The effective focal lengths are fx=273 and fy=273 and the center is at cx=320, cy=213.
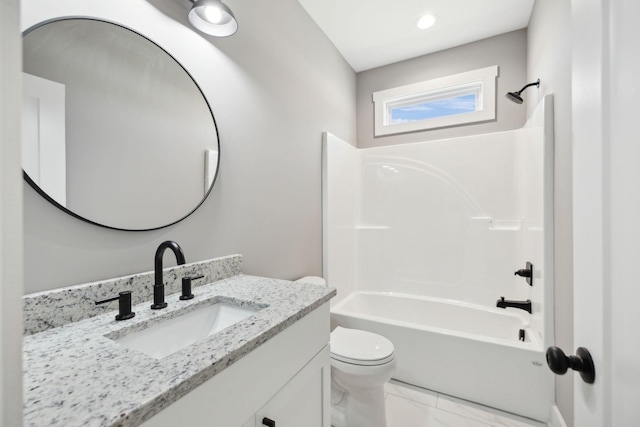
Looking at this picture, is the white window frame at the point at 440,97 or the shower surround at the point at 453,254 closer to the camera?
the shower surround at the point at 453,254

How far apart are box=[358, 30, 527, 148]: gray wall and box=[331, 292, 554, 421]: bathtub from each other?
1.68 metres

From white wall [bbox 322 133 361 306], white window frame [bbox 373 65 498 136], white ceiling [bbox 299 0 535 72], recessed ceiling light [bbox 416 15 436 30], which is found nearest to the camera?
white ceiling [bbox 299 0 535 72]

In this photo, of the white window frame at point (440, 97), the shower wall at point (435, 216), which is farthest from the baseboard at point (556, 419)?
the white window frame at point (440, 97)

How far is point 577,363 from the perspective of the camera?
1.89 feet

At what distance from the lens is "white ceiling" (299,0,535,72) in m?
2.07

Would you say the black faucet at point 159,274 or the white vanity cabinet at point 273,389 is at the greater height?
the black faucet at point 159,274

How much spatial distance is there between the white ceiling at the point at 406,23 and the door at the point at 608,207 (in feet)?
5.99

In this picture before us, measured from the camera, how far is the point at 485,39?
252 cm

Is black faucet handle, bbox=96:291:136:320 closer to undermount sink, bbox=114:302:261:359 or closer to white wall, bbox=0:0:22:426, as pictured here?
undermount sink, bbox=114:302:261:359

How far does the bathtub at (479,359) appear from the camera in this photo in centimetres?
167

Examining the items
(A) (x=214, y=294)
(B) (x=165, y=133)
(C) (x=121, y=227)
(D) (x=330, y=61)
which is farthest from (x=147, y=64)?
(D) (x=330, y=61)

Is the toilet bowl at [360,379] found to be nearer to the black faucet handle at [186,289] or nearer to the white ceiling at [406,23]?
the black faucet handle at [186,289]

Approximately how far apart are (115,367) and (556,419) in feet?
7.05

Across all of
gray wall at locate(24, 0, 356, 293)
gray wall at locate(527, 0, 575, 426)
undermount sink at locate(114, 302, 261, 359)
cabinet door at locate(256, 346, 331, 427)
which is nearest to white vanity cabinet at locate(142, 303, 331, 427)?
cabinet door at locate(256, 346, 331, 427)
